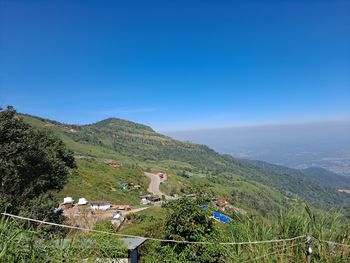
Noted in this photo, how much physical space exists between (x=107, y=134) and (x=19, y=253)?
20130 cm

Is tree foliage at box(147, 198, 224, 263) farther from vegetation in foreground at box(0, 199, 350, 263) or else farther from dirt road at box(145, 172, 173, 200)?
dirt road at box(145, 172, 173, 200)

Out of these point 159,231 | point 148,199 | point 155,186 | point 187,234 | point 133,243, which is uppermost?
point 187,234

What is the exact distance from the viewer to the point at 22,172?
1677 centimetres

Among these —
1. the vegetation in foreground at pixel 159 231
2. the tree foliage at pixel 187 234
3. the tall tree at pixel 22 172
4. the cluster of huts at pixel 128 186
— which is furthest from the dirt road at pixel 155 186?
the tree foliage at pixel 187 234

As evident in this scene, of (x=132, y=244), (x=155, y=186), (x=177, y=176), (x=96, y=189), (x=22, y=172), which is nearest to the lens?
(x=132, y=244)

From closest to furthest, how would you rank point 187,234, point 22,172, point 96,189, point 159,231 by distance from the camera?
1. point 187,234
2. point 159,231
3. point 22,172
4. point 96,189

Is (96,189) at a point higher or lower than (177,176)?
higher

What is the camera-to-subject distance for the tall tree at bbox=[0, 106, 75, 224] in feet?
50.7

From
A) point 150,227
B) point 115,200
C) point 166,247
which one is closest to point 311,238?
point 166,247

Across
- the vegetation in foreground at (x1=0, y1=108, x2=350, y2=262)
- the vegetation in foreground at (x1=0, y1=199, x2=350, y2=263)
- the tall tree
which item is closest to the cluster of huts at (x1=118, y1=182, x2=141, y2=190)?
the tall tree

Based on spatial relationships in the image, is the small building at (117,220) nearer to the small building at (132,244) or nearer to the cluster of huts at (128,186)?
the small building at (132,244)

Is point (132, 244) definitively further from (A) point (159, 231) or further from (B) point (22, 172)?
(B) point (22, 172)

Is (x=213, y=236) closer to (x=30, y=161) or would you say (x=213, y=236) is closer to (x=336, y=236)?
(x=336, y=236)

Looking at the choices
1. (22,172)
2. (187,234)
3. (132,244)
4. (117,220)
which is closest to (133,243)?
(132,244)
